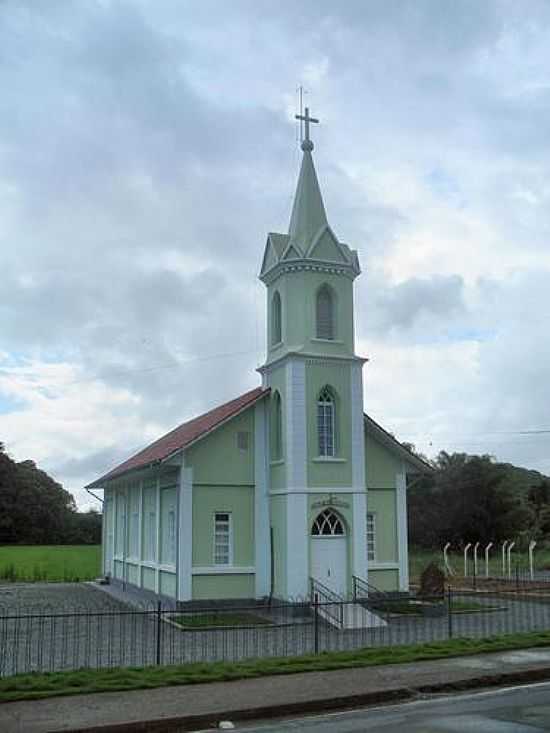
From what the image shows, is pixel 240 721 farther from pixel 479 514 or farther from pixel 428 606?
pixel 479 514

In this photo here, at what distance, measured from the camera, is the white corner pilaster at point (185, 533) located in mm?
24375

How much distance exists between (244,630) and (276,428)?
24.8 ft

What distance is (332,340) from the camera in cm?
2612

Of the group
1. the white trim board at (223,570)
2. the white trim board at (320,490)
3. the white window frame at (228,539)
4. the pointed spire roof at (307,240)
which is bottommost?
the white trim board at (223,570)

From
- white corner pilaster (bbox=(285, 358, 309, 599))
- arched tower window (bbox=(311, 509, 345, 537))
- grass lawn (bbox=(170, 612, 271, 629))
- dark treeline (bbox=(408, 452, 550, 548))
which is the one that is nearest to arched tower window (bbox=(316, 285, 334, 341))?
white corner pilaster (bbox=(285, 358, 309, 599))

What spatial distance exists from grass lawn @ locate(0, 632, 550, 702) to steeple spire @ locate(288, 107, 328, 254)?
14269mm

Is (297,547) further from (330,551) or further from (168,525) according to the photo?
(168,525)

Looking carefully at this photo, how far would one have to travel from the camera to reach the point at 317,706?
1072 centimetres

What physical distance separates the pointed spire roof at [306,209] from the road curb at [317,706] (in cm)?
1609

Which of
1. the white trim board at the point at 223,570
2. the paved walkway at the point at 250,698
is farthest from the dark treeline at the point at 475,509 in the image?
the paved walkway at the point at 250,698

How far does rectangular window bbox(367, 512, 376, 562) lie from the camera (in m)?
26.6

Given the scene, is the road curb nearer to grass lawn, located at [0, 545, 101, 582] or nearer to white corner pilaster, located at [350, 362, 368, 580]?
white corner pilaster, located at [350, 362, 368, 580]

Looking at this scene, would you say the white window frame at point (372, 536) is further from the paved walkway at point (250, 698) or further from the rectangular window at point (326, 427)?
the paved walkway at point (250, 698)

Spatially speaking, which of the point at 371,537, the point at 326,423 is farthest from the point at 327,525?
the point at 326,423
